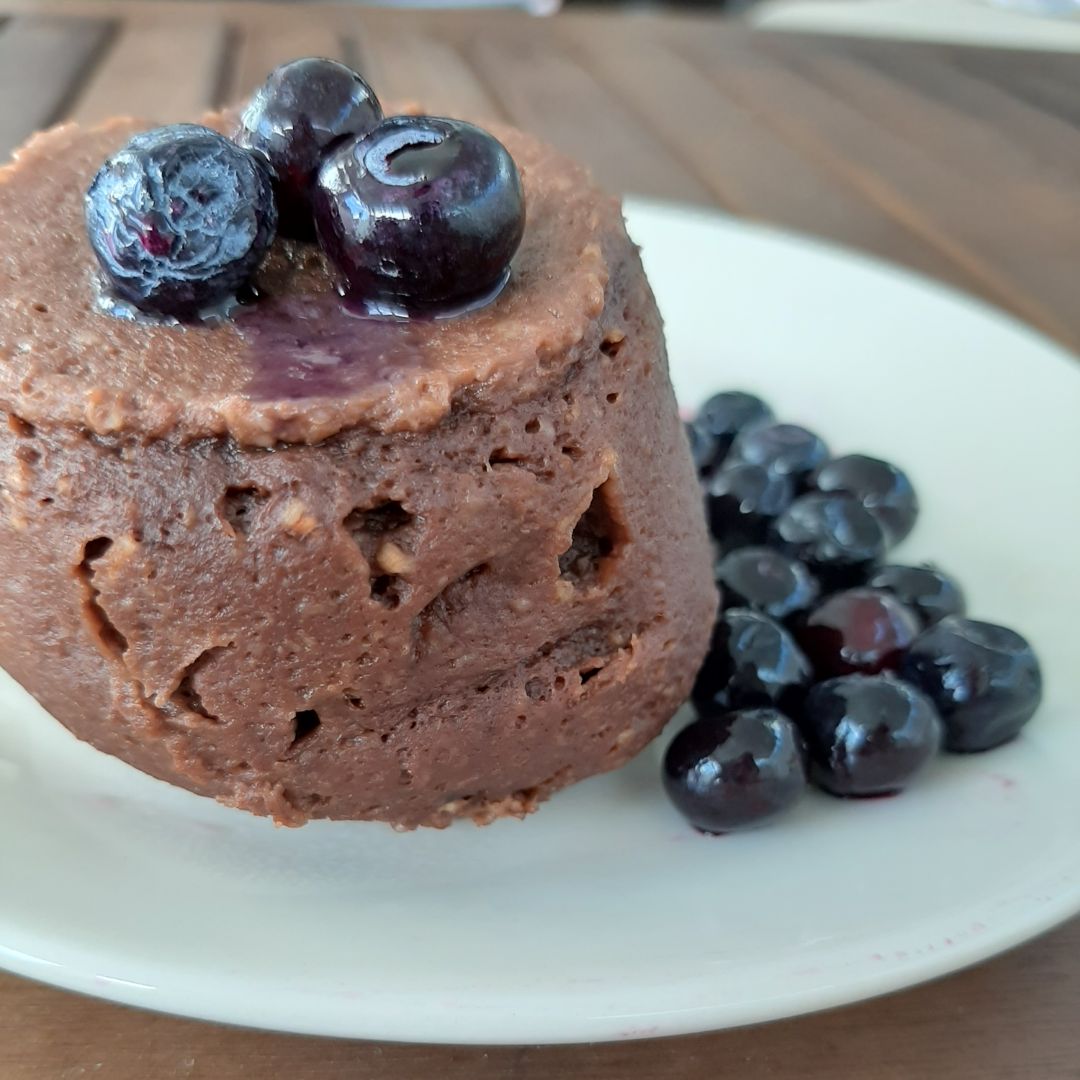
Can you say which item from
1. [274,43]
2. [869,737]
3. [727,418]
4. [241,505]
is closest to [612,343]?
[241,505]

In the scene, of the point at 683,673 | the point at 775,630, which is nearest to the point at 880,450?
the point at 775,630

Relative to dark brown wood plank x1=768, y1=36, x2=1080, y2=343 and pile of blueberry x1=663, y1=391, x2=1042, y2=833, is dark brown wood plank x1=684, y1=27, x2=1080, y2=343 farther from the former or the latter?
pile of blueberry x1=663, y1=391, x2=1042, y2=833

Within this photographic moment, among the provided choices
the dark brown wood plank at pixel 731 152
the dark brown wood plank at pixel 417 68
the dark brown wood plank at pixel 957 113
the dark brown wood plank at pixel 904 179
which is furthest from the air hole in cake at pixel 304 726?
the dark brown wood plank at pixel 957 113

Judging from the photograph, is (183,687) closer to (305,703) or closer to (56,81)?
(305,703)

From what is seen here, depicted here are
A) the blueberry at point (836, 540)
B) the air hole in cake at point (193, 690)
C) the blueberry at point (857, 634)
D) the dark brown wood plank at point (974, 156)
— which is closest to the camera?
the air hole in cake at point (193, 690)

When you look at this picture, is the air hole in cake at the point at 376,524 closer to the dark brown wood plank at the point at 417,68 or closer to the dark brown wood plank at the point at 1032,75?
the dark brown wood plank at the point at 417,68

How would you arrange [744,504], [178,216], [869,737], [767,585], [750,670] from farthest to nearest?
[744,504]
[767,585]
[750,670]
[869,737]
[178,216]

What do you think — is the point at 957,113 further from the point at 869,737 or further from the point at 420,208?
the point at 420,208
